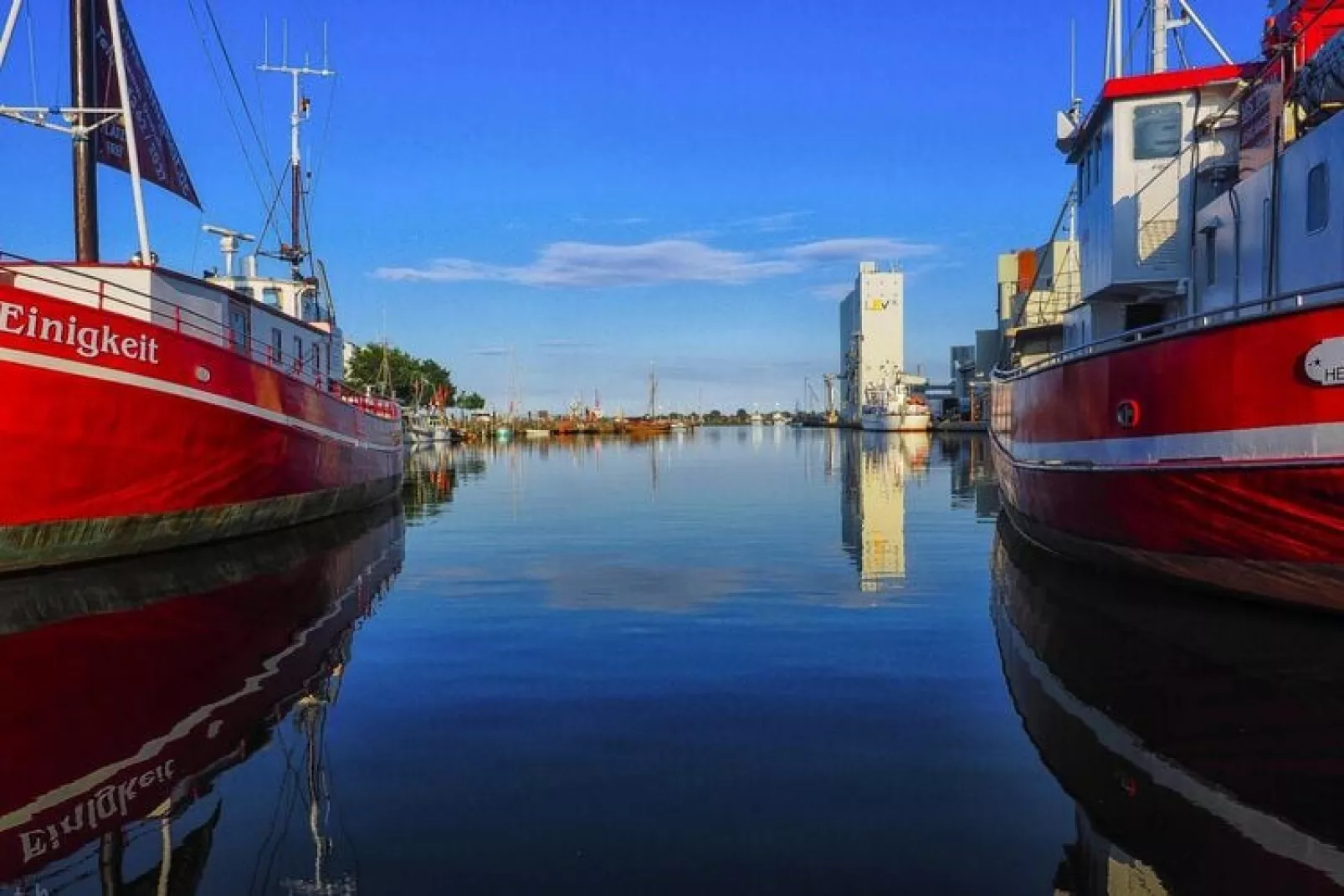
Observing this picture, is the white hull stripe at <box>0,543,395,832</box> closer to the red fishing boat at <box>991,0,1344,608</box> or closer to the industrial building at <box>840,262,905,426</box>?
the red fishing boat at <box>991,0,1344,608</box>

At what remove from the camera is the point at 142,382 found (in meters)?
11.0

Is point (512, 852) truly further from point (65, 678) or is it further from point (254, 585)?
point (254, 585)

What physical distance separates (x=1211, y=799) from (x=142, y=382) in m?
10.7

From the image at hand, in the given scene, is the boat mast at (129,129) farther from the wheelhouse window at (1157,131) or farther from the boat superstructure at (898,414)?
the boat superstructure at (898,414)

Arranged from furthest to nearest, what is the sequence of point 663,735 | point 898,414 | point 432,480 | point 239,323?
point 898,414 → point 432,480 → point 239,323 → point 663,735

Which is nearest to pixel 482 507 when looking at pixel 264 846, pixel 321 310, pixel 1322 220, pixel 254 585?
pixel 321 310

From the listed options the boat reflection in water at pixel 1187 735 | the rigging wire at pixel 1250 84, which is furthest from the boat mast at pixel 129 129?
the rigging wire at pixel 1250 84

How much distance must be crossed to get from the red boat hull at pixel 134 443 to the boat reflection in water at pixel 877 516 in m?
7.91

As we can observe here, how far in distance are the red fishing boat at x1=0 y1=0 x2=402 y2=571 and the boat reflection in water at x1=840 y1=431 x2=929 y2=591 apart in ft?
26.0

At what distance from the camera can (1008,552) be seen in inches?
490

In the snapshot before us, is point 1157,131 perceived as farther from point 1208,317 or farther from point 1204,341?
point 1204,341

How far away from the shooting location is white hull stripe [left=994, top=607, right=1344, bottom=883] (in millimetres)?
3748

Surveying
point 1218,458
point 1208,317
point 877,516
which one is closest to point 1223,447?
point 1218,458

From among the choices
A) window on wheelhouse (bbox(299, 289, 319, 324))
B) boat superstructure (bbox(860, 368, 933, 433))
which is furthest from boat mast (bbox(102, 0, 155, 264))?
boat superstructure (bbox(860, 368, 933, 433))
